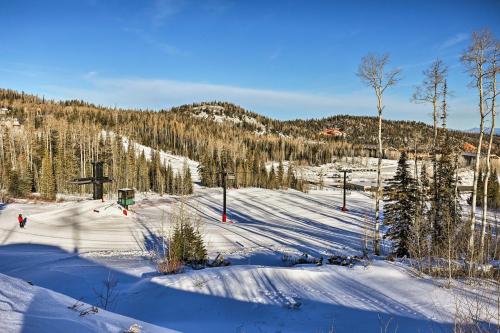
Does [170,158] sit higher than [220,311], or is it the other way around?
[170,158]

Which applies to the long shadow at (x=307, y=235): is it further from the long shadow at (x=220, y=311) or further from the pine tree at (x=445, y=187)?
the long shadow at (x=220, y=311)

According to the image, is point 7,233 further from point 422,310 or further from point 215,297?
point 422,310

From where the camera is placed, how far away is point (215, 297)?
737cm

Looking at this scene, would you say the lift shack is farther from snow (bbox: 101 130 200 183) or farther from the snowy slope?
snow (bbox: 101 130 200 183)

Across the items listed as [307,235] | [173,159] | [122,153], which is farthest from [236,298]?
[173,159]

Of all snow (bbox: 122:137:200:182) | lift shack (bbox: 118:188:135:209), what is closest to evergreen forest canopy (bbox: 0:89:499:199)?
snow (bbox: 122:137:200:182)

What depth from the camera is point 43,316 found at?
3.32 meters

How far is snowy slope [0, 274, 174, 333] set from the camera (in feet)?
10.1

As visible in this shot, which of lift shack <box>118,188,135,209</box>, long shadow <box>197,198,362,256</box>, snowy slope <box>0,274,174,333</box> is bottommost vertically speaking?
long shadow <box>197,198,362,256</box>

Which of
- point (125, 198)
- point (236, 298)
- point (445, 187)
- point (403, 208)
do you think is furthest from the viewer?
point (125, 198)

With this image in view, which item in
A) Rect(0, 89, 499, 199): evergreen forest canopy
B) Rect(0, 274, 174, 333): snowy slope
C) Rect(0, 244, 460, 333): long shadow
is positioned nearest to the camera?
Rect(0, 274, 174, 333): snowy slope

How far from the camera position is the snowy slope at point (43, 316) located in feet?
10.1

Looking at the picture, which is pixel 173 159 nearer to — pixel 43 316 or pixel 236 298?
pixel 236 298

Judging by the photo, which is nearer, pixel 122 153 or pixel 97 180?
pixel 97 180
